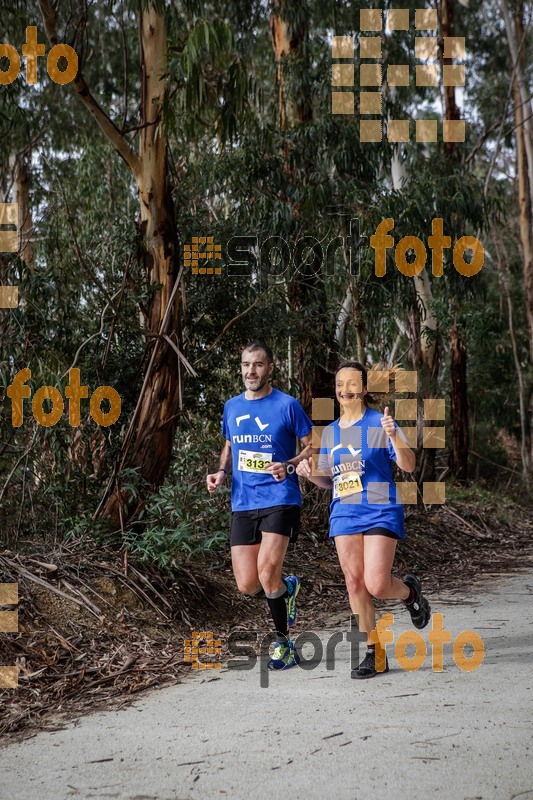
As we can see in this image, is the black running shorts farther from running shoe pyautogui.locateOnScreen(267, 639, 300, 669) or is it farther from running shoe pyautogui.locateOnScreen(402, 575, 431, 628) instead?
running shoe pyautogui.locateOnScreen(402, 575, 431, 628)

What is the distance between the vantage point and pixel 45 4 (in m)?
8.44

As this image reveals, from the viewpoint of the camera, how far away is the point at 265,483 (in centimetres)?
633

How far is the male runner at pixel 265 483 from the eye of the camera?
627 cm

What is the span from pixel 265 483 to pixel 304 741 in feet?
6.64

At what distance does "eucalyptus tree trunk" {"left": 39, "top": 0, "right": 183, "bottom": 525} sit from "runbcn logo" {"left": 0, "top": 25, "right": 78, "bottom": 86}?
0.13m

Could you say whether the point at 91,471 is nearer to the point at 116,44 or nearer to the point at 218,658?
the point at 218,658

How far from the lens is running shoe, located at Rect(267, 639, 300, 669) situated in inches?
243

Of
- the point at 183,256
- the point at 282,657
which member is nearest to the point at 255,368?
the point at 282,657

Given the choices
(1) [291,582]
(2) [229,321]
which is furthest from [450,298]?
(1) [291,582]

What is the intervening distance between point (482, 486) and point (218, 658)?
12.2 m

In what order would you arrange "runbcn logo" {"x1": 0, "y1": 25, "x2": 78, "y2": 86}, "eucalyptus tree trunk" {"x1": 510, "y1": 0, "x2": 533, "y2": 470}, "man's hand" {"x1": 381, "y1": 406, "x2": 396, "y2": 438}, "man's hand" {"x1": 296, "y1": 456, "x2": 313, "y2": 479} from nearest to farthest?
1. "man's hand" {"x1": 381, "y1": 406, "x2": 396, "y2": 438}
2. "man's hand" {"x1": 296, "y1": 456, "x2": 313, "y2": 479}
3. "runbcn logo" {"x1": 0, "y1": 25, "x2": 78, "y2": 86}
4. "eucalyptus tree trunk" {"x1": 510, "y1": 0, "x2": 533, "y2": 470}
